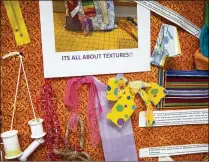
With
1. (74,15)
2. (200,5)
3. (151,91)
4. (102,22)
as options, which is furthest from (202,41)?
(74,15)

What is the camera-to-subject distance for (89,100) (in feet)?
2.91

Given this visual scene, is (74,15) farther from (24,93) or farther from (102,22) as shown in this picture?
(24,93)

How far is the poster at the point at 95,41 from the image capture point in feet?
2.69

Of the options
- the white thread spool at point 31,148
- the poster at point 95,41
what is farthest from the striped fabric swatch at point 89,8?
the white thread spool at point 31,148

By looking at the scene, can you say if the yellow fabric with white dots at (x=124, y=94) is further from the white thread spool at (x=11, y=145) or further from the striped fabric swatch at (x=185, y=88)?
the white thread spool at (x=11, y=145)

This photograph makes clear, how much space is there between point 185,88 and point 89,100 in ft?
1.28

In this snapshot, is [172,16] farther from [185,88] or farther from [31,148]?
[31,148]

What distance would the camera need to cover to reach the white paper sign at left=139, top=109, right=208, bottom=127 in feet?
3.07

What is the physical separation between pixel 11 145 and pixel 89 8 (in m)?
0.55

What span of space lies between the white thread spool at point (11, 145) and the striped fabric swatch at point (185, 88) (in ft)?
1.81

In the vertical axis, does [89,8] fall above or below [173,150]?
above

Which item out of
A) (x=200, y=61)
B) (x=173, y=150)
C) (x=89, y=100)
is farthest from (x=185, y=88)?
(x=89, y=100)

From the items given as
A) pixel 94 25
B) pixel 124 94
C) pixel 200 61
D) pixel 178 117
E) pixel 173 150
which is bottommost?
pixel 173 150

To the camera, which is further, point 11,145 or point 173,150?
point 173,150
